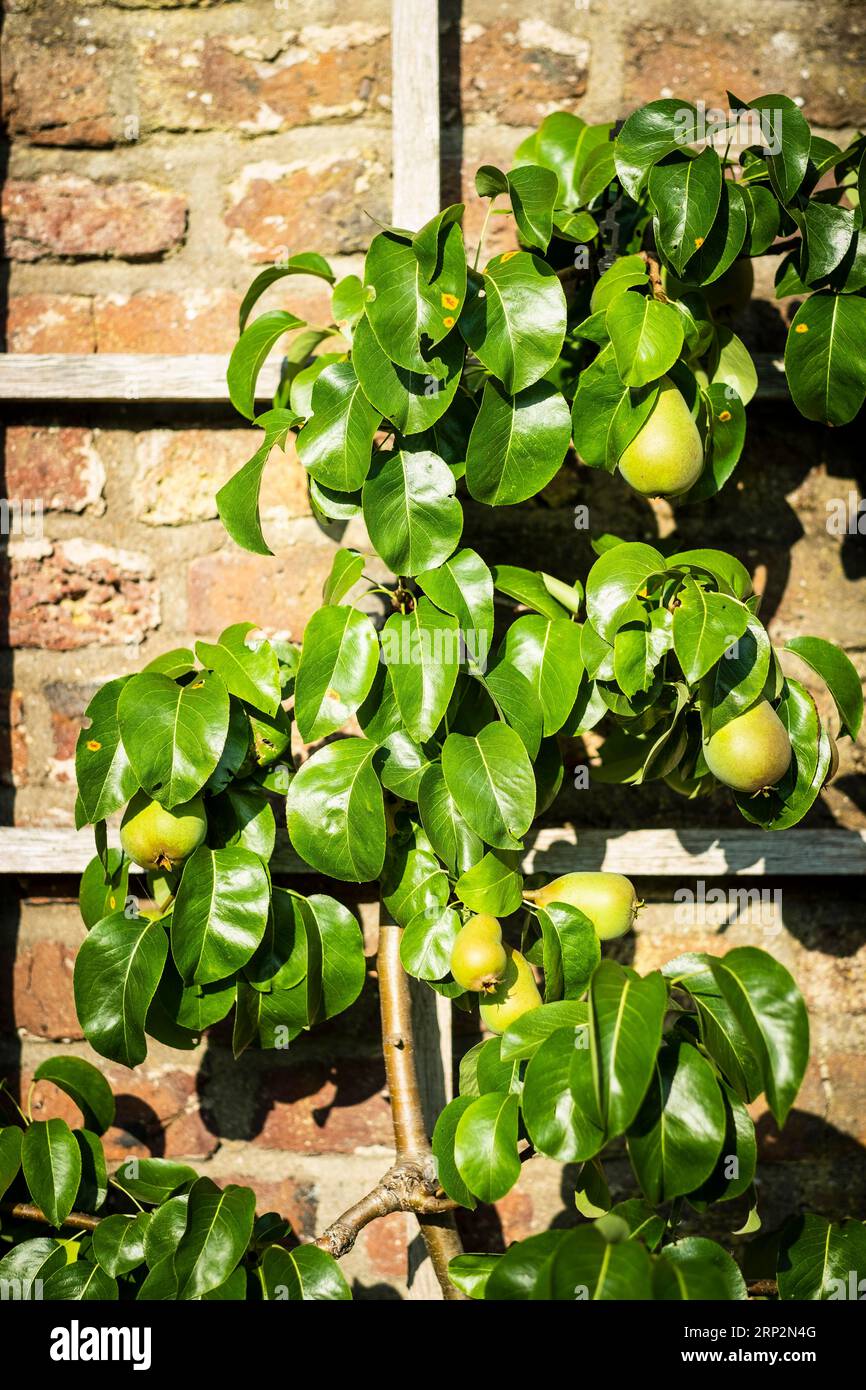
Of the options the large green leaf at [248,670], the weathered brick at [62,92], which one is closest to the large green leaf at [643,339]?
the large green leaf at [248,670]

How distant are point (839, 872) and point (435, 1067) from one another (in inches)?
22.5

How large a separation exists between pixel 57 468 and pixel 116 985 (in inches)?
27.7

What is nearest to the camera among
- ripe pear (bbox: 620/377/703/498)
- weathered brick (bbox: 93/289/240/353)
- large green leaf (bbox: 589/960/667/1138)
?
large green leaf (bbox: 589/960/667/1138)

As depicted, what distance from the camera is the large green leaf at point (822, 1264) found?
1011 millimetres

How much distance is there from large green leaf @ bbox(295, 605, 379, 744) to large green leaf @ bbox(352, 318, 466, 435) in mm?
203

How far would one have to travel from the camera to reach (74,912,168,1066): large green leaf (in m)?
1.06

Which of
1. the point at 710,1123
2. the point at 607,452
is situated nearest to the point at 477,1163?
the point at 710,1123

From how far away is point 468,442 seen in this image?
3.36 ft

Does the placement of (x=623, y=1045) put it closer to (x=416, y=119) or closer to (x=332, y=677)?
(x=332, y=677)

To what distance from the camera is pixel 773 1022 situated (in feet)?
2.74

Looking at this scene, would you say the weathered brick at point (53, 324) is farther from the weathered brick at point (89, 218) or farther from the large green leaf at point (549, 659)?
the large green leaf at point (549, 659)

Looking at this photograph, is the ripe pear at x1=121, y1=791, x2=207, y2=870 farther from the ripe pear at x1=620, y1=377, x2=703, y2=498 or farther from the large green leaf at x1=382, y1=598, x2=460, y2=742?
the ripe pear at x1=620, y1=377, x2=703, y2=498

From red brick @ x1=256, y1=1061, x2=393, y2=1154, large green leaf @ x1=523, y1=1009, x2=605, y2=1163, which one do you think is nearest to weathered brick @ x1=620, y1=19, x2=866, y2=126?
large green leaf @ x1=523, y1=1009, x2=605, y2=1163
